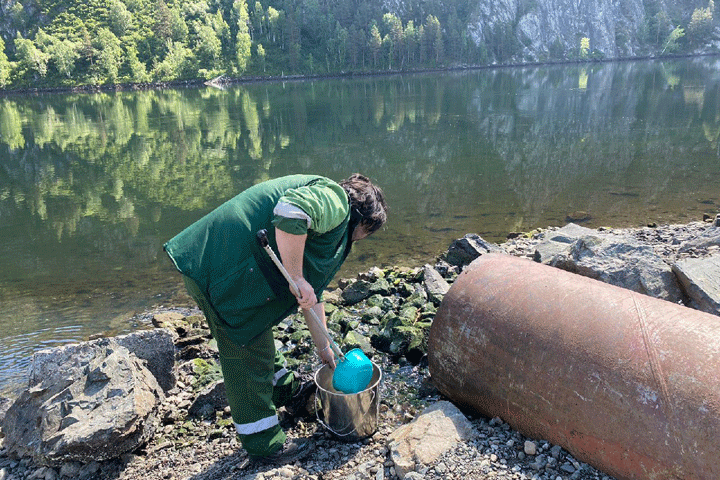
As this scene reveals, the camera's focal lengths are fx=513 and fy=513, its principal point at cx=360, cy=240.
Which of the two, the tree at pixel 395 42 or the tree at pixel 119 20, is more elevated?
the tree at pixel 119 20

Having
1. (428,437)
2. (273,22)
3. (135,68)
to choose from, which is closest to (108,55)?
(135,68)

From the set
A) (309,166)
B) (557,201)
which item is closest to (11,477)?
(557,201)

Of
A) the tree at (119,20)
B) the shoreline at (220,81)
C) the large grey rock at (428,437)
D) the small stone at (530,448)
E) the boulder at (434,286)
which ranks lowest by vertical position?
the boulder at (434,286)

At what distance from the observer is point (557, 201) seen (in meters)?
13.9

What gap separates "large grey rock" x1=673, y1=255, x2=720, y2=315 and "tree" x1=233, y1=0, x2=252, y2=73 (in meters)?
112

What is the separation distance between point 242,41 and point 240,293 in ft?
389

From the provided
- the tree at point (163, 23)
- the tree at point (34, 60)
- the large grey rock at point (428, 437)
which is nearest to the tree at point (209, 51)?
the tree at point (163, 23)

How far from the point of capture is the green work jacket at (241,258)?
3.46 meters

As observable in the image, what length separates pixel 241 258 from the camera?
3461 millimetres

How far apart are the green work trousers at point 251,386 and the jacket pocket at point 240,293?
20cm

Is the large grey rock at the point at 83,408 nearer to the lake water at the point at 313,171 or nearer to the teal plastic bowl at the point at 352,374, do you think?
the teal plastic bowl at the point at 352,374

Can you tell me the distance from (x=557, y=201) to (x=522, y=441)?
11438 mm

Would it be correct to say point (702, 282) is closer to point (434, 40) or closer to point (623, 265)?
point (623, 265)

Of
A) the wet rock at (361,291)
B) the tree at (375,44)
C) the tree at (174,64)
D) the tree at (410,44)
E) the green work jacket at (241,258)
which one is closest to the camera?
the green work jacket at (241,258)
